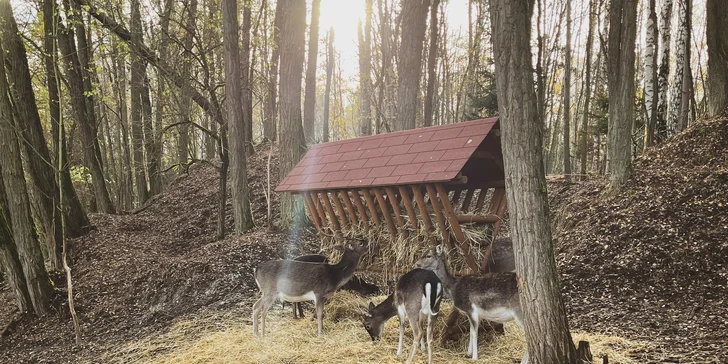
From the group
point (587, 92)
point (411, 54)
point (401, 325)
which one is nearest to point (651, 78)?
point (587, 92)

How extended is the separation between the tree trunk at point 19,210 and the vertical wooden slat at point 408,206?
7518 millimetres

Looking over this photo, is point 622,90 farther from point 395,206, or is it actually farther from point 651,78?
point 395,206

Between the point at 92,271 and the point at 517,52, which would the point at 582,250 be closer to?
the point at 517,52

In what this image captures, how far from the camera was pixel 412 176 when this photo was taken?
5.68 meters

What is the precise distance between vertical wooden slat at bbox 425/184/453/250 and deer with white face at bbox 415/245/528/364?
0.85 ft

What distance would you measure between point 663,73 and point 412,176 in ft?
34.1

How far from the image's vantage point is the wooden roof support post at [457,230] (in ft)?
18.2

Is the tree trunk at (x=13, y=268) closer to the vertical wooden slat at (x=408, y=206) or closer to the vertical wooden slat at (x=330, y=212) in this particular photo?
the vertical wooden slat at (x=330, y=212)

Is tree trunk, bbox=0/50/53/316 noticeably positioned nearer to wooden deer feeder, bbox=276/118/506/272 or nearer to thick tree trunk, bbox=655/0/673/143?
wooden deer feeder, bbox=276/118/506/272

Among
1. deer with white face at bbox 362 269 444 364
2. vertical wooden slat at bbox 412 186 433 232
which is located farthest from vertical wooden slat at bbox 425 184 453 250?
deer with white face at bbox 362 269 444 364

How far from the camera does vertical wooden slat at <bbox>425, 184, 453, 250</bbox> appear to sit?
18.6ft

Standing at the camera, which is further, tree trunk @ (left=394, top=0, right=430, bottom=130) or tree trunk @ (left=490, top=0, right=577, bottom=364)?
tree trunk @ (left=394, top=0, right=430, bottom=130)

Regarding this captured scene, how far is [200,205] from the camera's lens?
16.3m

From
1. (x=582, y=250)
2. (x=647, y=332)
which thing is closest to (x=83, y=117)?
(x=582, y=250)
